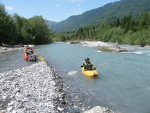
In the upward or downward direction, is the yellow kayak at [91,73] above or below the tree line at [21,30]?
below

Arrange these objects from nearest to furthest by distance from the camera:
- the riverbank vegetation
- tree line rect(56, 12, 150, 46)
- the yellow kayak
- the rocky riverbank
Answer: the rocky riverbank → the yellow kayak → the riverbank vegetation → tree line rect(56, 12, 150, 46)

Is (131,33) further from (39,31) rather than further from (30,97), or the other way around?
(30,97)

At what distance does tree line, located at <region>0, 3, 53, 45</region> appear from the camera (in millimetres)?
66438

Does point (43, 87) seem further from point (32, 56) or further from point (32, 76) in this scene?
point (32, 56)

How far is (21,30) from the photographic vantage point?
82062 millimetres

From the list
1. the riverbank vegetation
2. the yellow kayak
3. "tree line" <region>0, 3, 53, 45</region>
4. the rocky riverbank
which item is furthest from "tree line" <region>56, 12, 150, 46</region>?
the rocky riverbank

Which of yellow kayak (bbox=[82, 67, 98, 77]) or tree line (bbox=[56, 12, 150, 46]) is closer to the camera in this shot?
yellow kayak (bbox=[82, 67, 98, 77])

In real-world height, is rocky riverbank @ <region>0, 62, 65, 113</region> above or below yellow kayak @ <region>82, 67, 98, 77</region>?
above

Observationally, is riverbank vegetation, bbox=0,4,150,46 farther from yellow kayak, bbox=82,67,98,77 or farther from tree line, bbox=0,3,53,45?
yellow kayak, bbox=82,67,98,77

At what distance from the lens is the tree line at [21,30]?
218ft

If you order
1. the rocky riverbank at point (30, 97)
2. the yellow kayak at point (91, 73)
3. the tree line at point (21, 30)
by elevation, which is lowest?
the yellow kayak at point (91, 73)

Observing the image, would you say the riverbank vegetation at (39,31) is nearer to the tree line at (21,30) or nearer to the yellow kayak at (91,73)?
the tree line at (21,30)

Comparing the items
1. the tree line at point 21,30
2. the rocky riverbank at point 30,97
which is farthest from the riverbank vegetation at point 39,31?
the rocky riverbank at point 30,97

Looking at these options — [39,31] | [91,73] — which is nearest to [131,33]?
[39,31]
